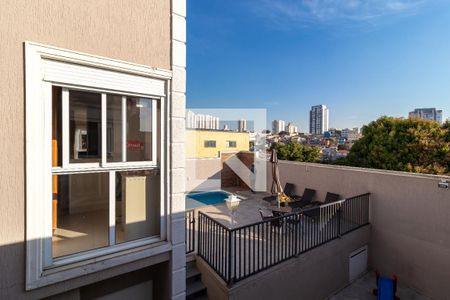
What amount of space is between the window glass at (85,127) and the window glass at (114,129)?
9 centimetres

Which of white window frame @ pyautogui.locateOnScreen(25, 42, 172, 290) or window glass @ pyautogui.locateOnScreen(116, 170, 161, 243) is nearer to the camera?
white window frame @ pyautogui.locateOnScreen(25, 42, 172, 290)

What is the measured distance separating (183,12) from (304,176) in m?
8.93

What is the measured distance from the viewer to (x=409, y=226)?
22.6ft

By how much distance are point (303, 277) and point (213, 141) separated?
20859 mm

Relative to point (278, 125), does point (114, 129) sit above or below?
below

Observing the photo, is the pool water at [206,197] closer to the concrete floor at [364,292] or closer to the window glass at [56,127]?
the concrete floor at [364,292]

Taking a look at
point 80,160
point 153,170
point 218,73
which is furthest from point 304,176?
point 218,73

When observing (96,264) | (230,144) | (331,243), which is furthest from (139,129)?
(230,144)

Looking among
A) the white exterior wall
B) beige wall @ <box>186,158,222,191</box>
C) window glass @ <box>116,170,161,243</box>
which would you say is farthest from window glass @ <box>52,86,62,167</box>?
beige wall @ <box>186,158,222,191</box>

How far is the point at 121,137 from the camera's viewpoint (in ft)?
8.46

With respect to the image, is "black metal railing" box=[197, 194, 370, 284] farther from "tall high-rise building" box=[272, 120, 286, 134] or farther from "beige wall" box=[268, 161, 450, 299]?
"tall high-rise building" box=[272, 120, 286, 134]

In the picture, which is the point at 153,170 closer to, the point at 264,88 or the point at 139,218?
the point at 139,218

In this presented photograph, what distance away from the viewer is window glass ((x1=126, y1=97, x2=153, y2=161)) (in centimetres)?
265

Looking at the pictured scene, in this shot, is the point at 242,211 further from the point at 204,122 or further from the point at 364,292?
the point at 204,122
